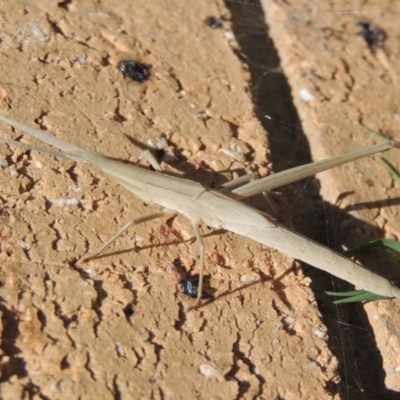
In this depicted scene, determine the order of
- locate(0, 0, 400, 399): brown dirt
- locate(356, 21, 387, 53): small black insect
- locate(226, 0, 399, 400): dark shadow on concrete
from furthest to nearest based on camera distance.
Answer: locate(356, 21, 387, 53): small black insect < locate(226, 0, 399, 400): dark shadow on concrete < locate(0, 0, 400, 399): brown dirt

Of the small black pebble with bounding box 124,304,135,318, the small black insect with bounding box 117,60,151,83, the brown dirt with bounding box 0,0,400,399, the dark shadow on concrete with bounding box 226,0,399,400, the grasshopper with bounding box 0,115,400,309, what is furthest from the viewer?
the small black insect with bounding box 117,60,151,83

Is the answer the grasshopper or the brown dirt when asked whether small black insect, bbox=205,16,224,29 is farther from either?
the grasshopper

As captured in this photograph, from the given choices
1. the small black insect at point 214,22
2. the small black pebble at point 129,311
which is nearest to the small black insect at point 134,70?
the small black insect at point 214,22

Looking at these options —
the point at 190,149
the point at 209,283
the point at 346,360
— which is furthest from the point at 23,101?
the point at 346,360

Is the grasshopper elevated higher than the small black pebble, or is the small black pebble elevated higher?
the grasshopper

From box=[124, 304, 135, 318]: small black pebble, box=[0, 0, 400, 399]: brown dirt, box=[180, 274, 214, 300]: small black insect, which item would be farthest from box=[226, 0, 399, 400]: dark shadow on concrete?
box=[124, 304, 135, 318]: small black pebble

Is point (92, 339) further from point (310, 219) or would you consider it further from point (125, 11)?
point (125, 11)

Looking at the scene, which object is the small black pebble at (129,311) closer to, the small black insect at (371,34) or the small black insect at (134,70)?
the small black insect at (134,70)
